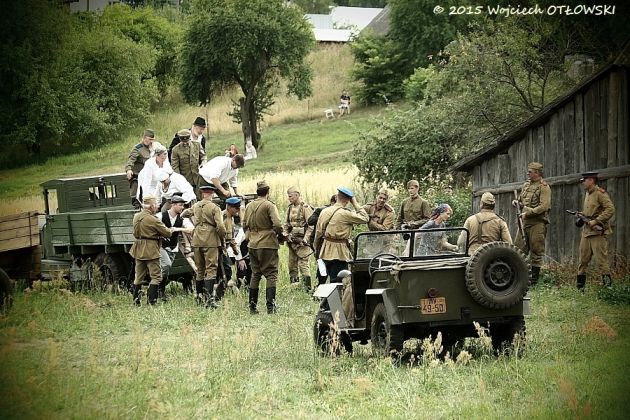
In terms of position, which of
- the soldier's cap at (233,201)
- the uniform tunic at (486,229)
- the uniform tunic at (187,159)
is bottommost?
the uniform tunic at (486,229)

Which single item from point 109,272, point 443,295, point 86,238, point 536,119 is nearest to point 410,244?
point 443,295

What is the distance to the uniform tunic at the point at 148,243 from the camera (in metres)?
14.5

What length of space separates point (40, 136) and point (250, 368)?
321 cm

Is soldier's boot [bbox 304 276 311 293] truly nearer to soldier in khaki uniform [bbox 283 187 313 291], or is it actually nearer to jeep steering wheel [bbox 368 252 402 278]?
soldier in khaki uniform [bbox 283 187 313 291]

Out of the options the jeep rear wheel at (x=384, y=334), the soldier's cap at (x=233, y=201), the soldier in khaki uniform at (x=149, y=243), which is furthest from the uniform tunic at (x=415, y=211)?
the jeep rear wheel at (x=384, y=334)

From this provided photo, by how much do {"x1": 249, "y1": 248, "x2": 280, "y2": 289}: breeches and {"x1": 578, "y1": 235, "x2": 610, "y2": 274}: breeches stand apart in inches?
183

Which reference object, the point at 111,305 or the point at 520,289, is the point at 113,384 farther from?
the point at 111,305

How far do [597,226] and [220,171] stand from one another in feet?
20.6

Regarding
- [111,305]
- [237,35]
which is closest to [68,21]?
[111,305]

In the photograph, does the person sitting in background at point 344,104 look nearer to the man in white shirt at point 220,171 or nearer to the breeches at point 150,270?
the man in white shirt at point 220,171

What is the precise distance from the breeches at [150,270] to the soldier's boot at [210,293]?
70 cm

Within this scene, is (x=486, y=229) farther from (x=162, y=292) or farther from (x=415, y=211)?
(x=162, y=292)

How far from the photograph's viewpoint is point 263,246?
14.0 meters

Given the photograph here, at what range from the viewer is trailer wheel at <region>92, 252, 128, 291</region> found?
16.7 metres
